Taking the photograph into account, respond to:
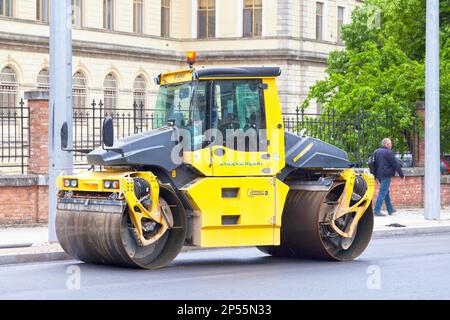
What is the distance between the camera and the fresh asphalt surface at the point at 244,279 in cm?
1430

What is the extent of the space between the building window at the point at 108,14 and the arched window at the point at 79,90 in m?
3.38

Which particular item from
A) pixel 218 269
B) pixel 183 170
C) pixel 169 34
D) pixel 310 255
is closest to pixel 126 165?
pixel 183 170

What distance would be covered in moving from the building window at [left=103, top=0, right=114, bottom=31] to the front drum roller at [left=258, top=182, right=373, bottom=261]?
44.3 m

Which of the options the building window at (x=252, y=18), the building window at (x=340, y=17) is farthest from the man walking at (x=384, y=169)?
the building window at (x=340, y=17)

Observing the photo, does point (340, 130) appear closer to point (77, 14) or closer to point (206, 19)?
point (77, 14)

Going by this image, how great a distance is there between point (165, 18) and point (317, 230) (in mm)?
50239

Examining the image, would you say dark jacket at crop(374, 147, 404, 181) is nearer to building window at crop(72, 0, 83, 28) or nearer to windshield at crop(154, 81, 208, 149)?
windshield at crop(154, 81, 208, 149)

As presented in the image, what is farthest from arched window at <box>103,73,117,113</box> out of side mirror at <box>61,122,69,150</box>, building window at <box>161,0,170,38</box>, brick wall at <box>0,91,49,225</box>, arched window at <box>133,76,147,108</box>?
side mirror at <box>61,122,69,150</box>

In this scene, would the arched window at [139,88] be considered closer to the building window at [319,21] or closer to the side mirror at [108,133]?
the building window at [319,21]

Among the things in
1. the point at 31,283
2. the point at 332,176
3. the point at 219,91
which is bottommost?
the point at 31,283

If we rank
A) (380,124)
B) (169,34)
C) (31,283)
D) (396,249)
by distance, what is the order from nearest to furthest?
1. (31,283)
2. (396,249)
3. (380,124)
4. (169,34)

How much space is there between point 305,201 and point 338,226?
71 centimetres

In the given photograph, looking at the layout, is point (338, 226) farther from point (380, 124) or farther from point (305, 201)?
point (380, 124)

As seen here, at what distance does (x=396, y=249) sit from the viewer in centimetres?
2098
